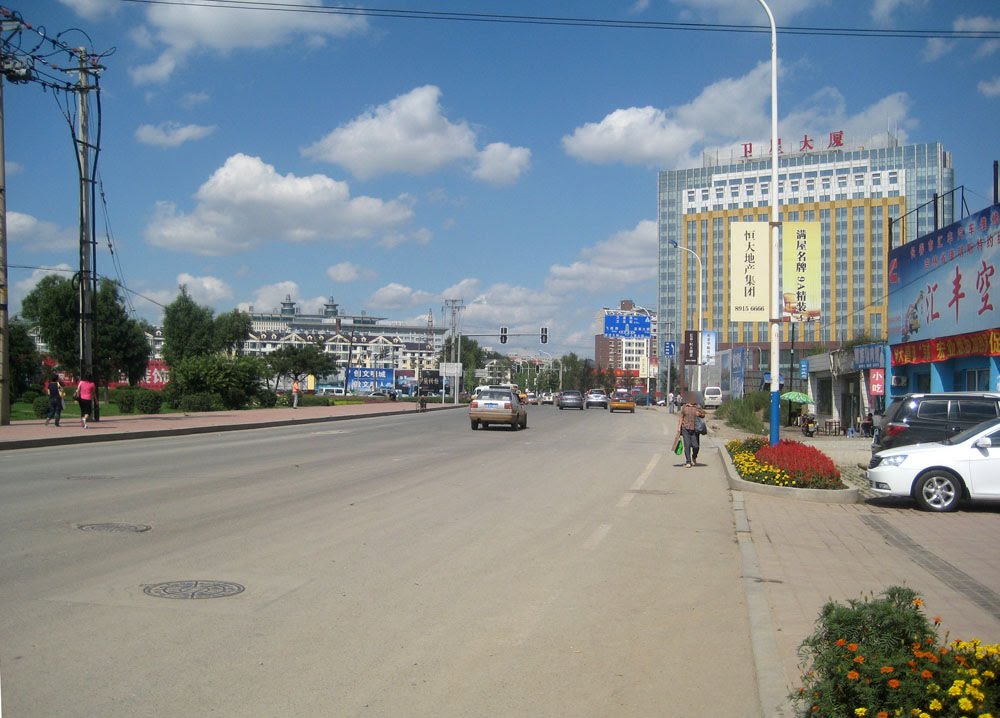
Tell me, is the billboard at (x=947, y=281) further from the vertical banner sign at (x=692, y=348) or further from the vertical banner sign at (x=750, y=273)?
the vertical banner sign at (x=692, y=348)

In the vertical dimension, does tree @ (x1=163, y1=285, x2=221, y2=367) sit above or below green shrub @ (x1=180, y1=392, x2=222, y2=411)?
above

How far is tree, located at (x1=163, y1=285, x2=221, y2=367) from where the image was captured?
283ft

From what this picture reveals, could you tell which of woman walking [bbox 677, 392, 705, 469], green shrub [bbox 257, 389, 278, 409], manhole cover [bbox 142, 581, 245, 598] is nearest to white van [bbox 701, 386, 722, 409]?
green shrub [bbox 257, 389, 278, 409]

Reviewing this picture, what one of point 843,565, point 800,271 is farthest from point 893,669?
point 800,271

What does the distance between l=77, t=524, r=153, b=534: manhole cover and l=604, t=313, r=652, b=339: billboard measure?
2516 inches

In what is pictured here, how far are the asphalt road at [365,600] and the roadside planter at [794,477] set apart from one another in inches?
37.4

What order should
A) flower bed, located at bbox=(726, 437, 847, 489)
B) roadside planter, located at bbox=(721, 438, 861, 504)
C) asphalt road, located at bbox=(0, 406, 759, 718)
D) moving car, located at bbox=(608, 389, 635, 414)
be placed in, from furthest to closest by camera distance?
moving car, located at bbox=(608, 389, 635, 414) → flower bed, located at bbox=(726, 437, 847, 489) → roadside planter, located at bbox=(721, 438, 861, 504) → asphalt road, located at bbox=(0, 406, 759, 718)

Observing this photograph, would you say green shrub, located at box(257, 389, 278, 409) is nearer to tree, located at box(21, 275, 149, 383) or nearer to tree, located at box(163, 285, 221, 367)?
tree, located at box(21, 275, 149, 383)

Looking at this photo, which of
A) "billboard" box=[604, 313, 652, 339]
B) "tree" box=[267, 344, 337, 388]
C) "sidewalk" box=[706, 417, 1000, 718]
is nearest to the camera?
"sidewalk" box=[706, 417, 1000, 718]

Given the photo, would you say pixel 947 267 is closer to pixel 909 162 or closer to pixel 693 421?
pixel 693 421

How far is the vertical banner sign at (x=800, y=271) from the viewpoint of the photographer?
19.1 meters

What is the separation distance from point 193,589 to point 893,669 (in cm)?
534

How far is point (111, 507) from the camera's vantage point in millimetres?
11430

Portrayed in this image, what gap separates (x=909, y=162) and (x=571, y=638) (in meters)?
123
